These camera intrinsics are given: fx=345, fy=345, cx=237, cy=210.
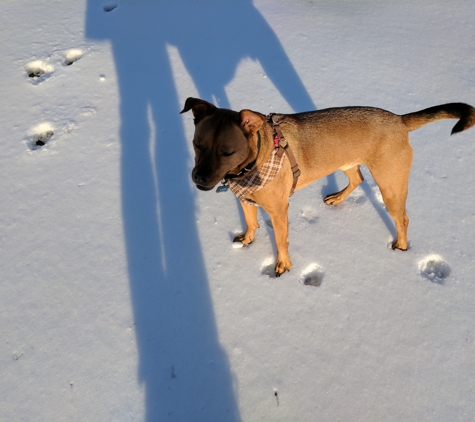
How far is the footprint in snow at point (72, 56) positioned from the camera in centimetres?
531

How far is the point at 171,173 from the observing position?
4137mm

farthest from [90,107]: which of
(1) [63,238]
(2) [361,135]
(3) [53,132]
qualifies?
(2) [361,135]

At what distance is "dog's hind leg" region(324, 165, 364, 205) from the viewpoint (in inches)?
142

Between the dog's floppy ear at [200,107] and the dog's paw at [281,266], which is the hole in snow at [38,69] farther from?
the dog's paw at [281,266]

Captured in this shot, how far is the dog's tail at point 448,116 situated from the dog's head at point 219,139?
134cm

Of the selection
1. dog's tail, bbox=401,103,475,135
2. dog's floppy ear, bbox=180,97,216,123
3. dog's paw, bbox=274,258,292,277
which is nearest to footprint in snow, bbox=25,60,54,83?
dog's floppy ear, bbox=180,97,216,123

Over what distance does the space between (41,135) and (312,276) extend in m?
3.89

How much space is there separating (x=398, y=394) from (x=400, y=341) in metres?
0.43

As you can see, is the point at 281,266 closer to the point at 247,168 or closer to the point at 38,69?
the point at 247,168

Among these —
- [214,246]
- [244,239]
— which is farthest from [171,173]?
[244,239]

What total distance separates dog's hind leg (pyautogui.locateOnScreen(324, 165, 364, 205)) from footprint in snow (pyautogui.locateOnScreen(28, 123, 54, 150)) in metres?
3.65

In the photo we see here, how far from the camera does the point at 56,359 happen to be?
304 cm

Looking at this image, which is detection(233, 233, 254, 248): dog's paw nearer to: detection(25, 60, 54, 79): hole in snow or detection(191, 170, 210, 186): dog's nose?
detection(191, 170, 210, 186): dog's nose

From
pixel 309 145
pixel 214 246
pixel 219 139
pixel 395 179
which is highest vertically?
pixel 219 139
